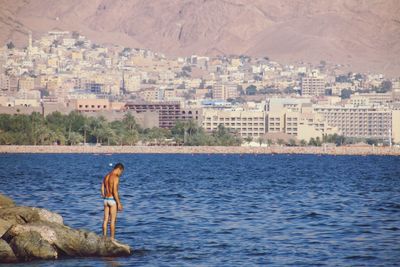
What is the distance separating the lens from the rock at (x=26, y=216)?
34281 millimetres

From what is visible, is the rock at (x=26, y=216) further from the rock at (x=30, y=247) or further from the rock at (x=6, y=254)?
the rock at (x=6, y=254)

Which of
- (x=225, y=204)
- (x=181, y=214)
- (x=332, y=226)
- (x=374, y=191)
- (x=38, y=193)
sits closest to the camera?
(x=332, y=226)

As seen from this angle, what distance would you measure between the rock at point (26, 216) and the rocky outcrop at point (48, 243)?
0.29m

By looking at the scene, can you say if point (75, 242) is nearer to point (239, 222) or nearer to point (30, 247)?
point (30, 247)

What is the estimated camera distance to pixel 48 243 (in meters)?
32.5

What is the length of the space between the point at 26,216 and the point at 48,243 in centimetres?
214

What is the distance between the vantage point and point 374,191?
63125 mm

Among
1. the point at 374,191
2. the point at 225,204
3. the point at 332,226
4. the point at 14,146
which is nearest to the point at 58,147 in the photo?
the point at 14,146

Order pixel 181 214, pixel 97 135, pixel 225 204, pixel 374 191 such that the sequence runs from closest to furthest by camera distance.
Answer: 1. pixel 181 214
2. pixel 225 204
3. pixel 374 191
4. pixel 97 135

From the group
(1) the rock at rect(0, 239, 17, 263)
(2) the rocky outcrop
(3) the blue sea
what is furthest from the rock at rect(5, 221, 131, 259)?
(1) the rock at rect(0, 239, 17, 263)

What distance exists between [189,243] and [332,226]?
20.4 ft

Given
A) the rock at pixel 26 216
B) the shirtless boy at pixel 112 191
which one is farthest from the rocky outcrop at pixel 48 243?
the shirtless boy at pixel 112 191

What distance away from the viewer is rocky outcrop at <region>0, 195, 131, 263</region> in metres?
32.0

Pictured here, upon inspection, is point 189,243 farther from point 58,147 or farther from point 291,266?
point 58,147
